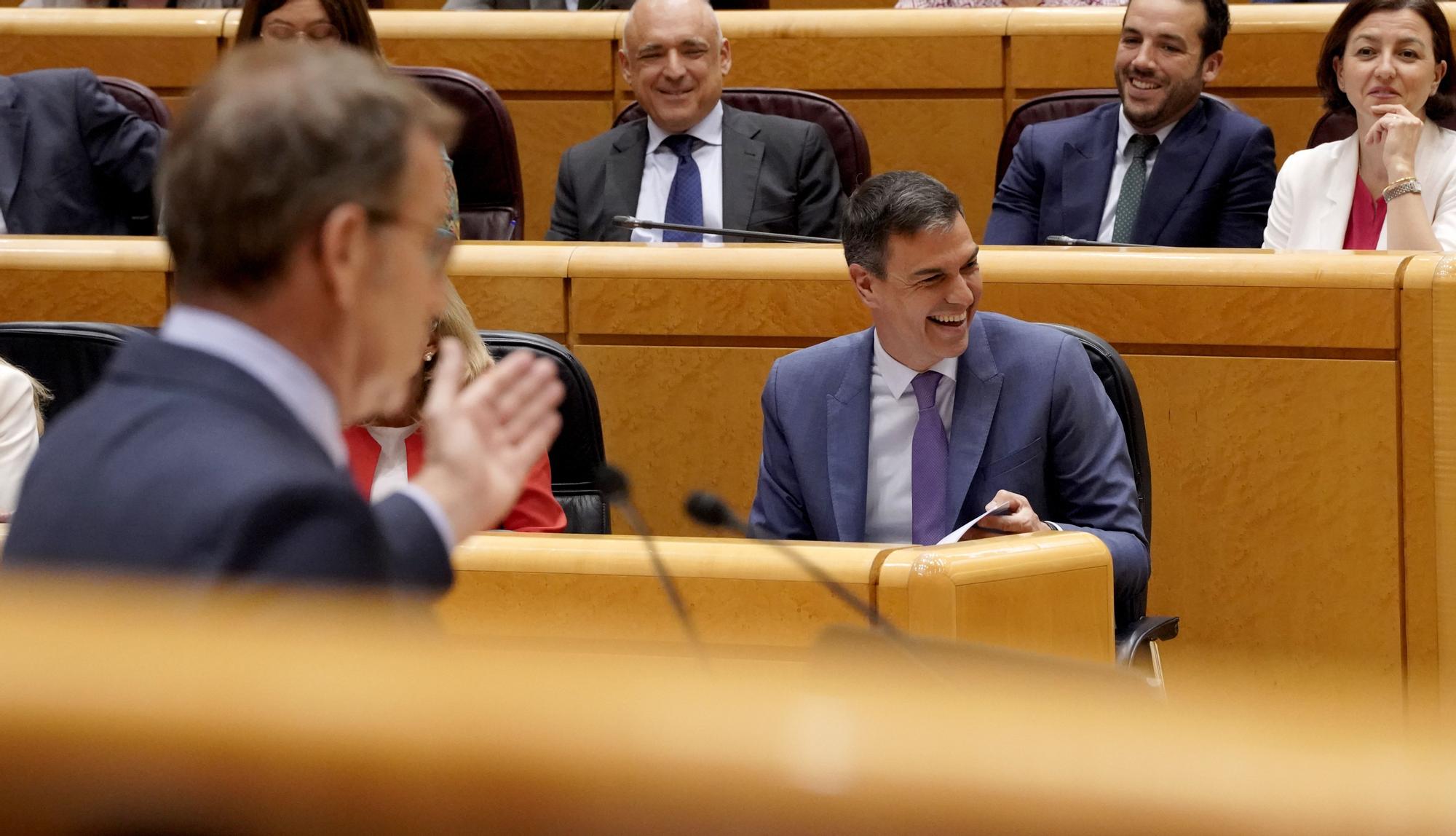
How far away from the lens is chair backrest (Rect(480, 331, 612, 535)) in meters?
1.90

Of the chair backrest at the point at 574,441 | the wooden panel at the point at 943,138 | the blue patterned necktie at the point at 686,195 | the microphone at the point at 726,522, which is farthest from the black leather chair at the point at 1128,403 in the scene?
the wooden panel at the point at 943,138

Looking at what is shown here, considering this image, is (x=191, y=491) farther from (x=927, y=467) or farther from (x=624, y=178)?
(x=624, y=178)

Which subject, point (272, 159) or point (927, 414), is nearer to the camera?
point (272, 159)

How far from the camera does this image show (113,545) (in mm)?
573

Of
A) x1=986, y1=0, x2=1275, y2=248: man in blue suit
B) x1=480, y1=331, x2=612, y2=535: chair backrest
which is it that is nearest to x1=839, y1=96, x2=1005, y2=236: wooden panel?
x1=986, y1=0, x2=1275, y2=248: man in blue suit

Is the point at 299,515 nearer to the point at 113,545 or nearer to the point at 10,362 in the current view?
the point at 113,545

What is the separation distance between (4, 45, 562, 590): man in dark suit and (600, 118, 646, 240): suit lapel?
2.03 metres

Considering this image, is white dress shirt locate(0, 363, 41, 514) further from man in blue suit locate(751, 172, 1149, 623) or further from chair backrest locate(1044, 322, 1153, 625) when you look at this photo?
chair backrest locate(1044, 322, 1153, 625)

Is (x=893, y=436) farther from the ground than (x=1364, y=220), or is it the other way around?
(x=1364, y=220)

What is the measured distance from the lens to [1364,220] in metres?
2.37

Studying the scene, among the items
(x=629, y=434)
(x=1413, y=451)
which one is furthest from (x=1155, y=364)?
(x=629, y=434)

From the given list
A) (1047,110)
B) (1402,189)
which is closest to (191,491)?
(1402,189)

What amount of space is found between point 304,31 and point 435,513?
2.09 meters

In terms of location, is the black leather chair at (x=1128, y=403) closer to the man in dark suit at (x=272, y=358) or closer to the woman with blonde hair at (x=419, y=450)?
the woman with blonde hair at (x=419, y=450)
